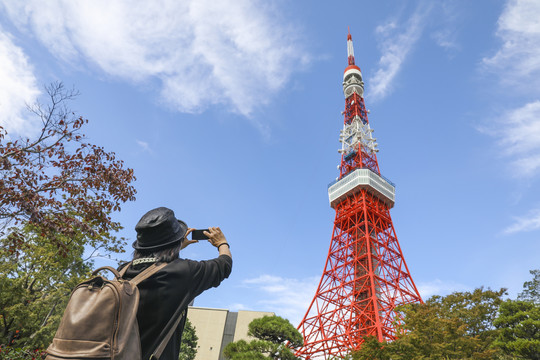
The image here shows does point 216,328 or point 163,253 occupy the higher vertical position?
point 216,328

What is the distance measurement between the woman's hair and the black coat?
0.07 metres

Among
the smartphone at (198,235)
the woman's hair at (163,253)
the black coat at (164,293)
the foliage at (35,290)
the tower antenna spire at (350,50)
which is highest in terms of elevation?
the tower antenna spire at (350,50)

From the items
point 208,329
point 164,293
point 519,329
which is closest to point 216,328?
point 208,329

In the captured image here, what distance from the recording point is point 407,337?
483 inches

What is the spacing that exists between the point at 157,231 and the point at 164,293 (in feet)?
1.15

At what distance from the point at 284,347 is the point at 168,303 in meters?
16.4

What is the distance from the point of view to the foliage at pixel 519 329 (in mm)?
14156

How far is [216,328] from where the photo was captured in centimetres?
3384

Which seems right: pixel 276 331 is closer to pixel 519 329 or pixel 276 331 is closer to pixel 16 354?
pixel 519 329

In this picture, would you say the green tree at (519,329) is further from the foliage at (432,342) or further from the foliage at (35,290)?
the foliage at (35,290)

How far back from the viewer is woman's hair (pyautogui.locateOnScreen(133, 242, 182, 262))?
181 centimetres

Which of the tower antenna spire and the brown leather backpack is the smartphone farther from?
the tower antenna spire

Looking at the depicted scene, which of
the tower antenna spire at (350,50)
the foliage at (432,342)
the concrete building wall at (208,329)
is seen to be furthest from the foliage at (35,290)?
the tower antenna spire at (350,50)

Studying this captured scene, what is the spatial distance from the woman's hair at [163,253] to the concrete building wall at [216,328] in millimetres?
34100
